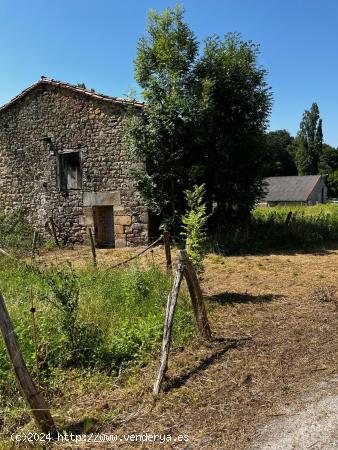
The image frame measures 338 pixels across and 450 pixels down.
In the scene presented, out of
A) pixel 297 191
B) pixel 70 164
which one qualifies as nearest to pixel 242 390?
pixel 70 164

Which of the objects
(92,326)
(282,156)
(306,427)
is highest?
(282,156)

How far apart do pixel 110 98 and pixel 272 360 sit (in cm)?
1037

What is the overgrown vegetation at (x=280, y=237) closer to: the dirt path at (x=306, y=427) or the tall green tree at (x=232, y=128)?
the tall green tree at (x=232, y=128)

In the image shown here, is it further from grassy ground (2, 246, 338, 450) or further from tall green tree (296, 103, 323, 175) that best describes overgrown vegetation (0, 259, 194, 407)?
tall green tree (296, 103, 323, 175)

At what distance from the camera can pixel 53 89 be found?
45.0ft

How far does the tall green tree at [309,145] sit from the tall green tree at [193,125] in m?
50.5

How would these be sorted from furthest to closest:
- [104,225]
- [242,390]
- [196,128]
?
[104,225]
[196,128]
[242,390]

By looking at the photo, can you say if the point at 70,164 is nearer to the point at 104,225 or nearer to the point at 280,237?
the point at 104,225

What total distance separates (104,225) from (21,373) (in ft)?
36.0

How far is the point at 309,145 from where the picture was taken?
59.2 meters

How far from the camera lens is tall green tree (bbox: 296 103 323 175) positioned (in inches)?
2324

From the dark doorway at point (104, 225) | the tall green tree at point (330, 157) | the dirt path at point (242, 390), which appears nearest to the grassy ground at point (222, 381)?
the dirt path at point (242, 390)

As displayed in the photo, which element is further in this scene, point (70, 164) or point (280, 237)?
point (70, 164)

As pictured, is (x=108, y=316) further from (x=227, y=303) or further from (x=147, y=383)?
(x=227, y=303)
